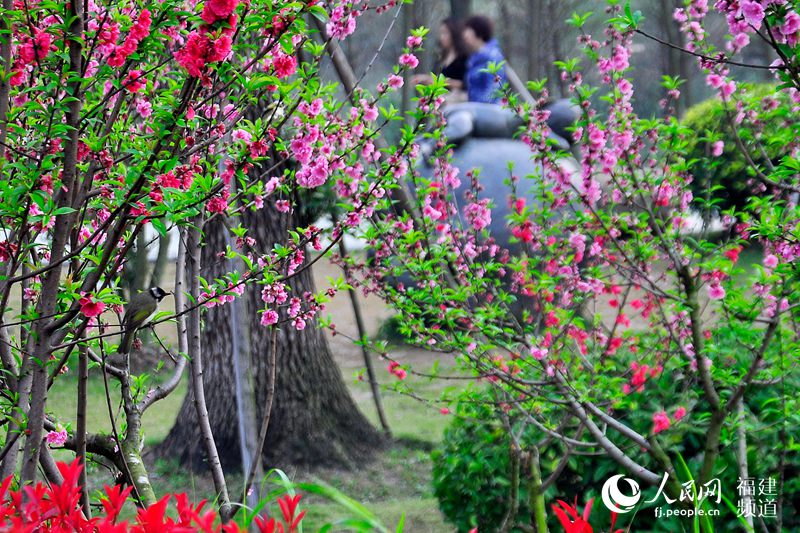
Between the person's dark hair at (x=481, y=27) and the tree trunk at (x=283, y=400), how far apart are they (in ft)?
16.5

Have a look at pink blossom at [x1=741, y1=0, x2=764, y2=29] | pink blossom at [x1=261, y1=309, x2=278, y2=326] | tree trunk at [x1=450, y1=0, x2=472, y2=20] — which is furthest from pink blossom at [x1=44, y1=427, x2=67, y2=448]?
tree trunk at [x1=450, y1=0, x2=472, y2=20]

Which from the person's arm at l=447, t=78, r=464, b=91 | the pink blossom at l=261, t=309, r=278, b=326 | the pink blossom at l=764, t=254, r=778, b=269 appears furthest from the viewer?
the person's arm at l=447, t=78, r=464, b=91

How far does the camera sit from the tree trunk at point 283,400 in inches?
259

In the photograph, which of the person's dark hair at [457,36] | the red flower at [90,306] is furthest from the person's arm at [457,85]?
the red flower at [90,306]

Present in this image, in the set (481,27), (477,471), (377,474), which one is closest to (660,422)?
(477,471)

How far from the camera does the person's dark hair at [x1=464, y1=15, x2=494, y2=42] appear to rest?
1045 centimetres

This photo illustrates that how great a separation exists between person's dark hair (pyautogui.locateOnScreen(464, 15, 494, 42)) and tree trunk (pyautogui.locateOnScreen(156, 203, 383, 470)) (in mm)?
5023

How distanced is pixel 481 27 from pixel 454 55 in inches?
31.8

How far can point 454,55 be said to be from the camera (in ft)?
36.7

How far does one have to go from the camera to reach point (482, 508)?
394 cm

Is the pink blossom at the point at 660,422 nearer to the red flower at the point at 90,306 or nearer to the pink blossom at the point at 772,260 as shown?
the pink blossom at the point at 772,260

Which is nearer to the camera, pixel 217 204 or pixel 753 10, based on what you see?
pixel 753 10

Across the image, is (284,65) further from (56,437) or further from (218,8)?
(56,437)

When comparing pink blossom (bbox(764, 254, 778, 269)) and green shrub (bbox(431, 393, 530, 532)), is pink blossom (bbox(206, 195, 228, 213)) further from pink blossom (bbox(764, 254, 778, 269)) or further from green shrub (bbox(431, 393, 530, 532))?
pink blossom (bbox(764, 254, 778, 269))
